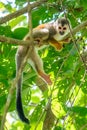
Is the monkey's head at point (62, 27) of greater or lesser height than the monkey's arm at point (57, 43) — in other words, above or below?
above

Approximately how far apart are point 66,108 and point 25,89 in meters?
0.45

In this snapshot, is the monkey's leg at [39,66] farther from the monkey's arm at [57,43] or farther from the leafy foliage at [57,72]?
the monkey's arm at [57,43]

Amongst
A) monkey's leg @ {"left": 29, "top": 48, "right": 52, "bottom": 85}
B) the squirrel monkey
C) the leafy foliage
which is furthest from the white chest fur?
monkey's leg @ {"left": 29, "top": 48, "right": 52, "bottom": 85}

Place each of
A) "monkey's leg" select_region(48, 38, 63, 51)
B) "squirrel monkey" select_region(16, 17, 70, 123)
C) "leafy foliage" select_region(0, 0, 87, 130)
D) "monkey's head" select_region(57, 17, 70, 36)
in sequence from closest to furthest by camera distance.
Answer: "squirrel monkey" select_region(16, 17, 70, 123) < "leafy foliage" select_region(0, 0, 87, 130) < "monkey's leg" select_region(48, 38, 63, 51) < "monkey's head" select_region(57, 17, 70, 36)

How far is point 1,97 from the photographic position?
291 centimetres

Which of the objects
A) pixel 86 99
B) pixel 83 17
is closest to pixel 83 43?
pixel 83 17

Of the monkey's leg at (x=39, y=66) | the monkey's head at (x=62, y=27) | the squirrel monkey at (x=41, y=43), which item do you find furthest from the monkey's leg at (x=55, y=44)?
the monkey's leg at (x=39, y=66)

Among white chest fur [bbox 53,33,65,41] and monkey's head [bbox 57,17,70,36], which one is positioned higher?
monkey's head [bbox 57,17,70,36]

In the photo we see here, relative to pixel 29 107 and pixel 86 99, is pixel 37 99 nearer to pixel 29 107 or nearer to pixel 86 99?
pixel 29 107

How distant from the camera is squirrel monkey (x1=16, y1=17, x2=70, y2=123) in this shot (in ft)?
8.66

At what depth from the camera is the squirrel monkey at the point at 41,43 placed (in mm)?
2639

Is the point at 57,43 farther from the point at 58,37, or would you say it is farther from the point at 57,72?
the point at 57,72

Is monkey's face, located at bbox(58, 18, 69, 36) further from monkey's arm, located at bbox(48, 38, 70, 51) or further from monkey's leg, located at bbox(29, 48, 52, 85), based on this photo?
monkey's leg, located at bbox(29, 48, 52, 85)

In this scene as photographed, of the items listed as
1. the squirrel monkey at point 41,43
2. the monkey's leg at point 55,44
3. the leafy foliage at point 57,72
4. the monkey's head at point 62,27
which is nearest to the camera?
the squirrel monkey at point 41,43
